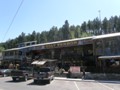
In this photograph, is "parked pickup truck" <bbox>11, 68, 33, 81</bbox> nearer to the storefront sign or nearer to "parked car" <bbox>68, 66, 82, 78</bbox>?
"parked car" <bbox>68, 66, 82, 78</bbox>

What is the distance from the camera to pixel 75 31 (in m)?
128

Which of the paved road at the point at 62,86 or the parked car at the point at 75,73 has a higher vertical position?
the parked car at the point at 75,73

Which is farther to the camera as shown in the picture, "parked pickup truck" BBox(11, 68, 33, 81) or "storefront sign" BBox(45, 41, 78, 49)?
"storefront sign" BBox(45, 41, 78, 49)

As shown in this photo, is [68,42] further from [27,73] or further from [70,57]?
[27,73]

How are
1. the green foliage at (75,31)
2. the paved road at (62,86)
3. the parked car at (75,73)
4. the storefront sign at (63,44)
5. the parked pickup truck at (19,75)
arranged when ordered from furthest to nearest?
1. the green foliage at (75,31)
2. the storefront sign at (63,44)
3. the parked car at (75,73)
4. the parked pickup truck at (19,75)
5. the paved road at (62,86)

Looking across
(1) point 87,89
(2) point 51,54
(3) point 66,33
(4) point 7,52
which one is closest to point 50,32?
(3) point 66,33

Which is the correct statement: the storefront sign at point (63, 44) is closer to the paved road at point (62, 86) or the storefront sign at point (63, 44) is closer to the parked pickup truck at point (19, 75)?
the parked pickup truck at point (19, 75)

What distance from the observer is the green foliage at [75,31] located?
125188mm

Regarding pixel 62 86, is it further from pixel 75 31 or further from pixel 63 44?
pixel 75 31

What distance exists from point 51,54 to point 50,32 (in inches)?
3376

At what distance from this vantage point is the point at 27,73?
3603cm

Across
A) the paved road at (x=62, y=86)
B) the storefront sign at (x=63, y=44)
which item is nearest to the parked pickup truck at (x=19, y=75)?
the paved road at (x=62, y=86)

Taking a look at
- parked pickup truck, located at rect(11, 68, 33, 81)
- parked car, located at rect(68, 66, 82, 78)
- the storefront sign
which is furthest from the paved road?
the storefront sign

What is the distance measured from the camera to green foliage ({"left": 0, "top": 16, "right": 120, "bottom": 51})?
125 meters
